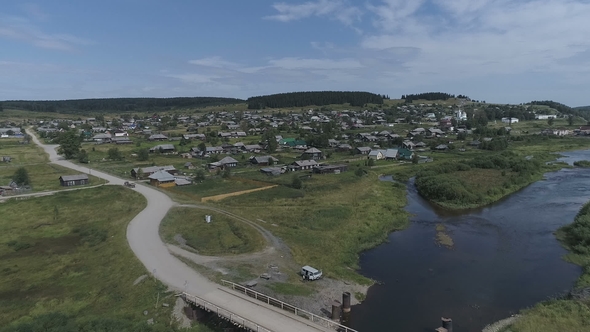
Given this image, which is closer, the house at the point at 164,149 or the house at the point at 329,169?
the house at the point at 329,169

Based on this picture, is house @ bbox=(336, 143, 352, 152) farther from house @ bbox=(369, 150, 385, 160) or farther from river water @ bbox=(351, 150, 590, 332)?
river water @ bbox=(351, 150, 590, 332)

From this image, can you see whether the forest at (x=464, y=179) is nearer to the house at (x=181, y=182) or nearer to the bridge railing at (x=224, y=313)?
the house at (x=181, y=182)

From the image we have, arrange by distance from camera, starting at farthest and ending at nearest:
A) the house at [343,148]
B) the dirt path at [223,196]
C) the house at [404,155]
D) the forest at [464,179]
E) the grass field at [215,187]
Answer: the house at [343,148]
the house at [404,155]
the forest at [464,179]
the grass field at [215,187]
the dirt path at [223,196]

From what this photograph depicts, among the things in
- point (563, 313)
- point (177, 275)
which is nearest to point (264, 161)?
point (177, 275)

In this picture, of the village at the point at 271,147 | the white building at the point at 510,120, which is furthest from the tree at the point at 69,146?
the white building at the point at 510,120

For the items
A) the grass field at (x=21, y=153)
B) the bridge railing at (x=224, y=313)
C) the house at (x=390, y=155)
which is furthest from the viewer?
the house at (x=390, y=155)

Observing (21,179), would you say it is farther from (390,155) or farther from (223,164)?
(390,155)
